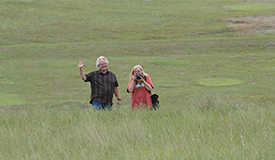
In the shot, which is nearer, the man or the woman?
the woman

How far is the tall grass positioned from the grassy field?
0.08ft

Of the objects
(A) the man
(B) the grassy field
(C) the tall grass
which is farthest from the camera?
(A) the man

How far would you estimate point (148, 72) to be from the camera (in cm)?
2050

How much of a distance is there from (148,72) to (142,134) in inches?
586

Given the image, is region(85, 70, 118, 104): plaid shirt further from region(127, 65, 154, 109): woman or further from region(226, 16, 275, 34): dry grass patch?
region(226, 16, 275, 34): dry grass patch

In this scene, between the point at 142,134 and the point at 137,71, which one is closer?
the point at 142,134

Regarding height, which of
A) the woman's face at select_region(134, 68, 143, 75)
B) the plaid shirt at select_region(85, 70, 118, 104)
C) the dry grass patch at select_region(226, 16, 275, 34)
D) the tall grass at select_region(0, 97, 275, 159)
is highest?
the woman's face at select_region(134, 68, 143, 75)

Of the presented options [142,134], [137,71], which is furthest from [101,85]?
[142,134]

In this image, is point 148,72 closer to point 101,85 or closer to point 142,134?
point 101,85

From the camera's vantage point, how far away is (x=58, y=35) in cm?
3161

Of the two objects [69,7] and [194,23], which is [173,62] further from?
[69,7]

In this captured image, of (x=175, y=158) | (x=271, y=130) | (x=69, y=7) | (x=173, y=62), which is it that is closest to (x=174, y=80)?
(x=173, y=62)

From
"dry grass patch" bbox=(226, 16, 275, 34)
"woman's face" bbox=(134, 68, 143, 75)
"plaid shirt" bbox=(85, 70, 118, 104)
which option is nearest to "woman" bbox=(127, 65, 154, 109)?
"woman's face" bbox=(134, 68, 143, 75)

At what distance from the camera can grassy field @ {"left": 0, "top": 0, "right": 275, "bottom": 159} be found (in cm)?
525
